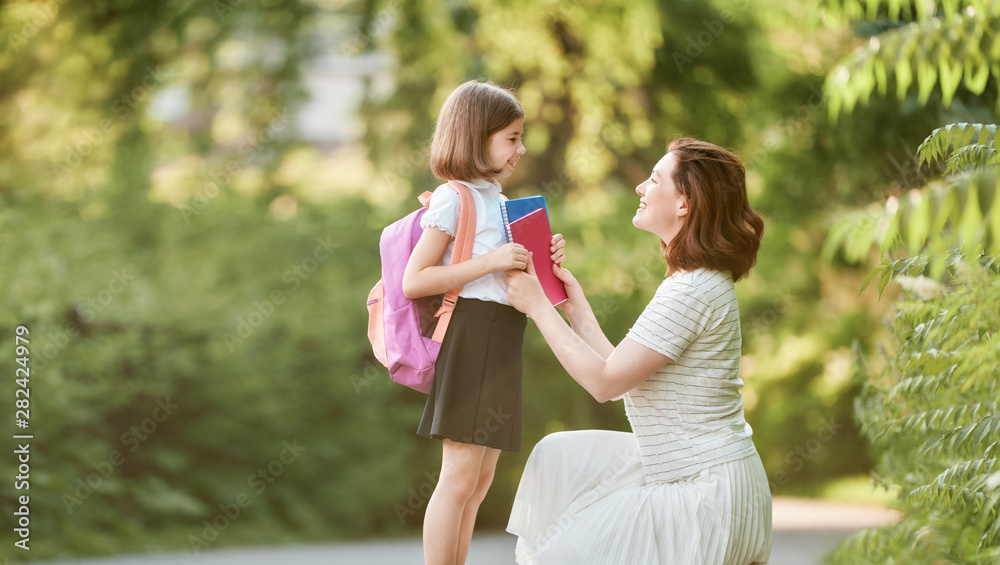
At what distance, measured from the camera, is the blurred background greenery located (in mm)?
5531

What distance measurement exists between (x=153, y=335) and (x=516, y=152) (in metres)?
3.89

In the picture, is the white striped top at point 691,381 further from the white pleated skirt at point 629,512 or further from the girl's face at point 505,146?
the girl's face at point 505,146

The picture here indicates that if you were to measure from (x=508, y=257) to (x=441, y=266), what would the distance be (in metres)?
0.21

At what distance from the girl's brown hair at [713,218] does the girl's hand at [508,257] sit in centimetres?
48

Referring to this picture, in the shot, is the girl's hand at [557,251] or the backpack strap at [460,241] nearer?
the backpack strap at [460,241]

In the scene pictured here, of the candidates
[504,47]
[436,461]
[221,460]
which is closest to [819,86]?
[504,47]

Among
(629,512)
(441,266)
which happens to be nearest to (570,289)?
(441,266)

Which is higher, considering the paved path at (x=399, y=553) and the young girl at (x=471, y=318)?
the young girl at (x=471, y=318)

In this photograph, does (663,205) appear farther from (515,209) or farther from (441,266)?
(441,266)

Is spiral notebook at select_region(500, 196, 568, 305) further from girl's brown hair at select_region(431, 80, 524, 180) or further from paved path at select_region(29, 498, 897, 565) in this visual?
paved path at select_region(29, 498, 897, 565)

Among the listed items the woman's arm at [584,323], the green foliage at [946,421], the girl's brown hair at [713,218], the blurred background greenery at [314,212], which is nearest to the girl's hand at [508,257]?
the woman's arm at [584,323]

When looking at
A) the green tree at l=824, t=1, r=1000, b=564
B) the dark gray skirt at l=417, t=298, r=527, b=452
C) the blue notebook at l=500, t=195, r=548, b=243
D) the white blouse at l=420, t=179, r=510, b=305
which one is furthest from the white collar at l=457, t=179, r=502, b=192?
the green tree at l=824, t=1, r=1000, b=564

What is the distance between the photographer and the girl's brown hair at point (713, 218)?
262cm

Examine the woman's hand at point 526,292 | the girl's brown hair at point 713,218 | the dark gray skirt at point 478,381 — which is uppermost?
the girl's brown hair at point 713,218
